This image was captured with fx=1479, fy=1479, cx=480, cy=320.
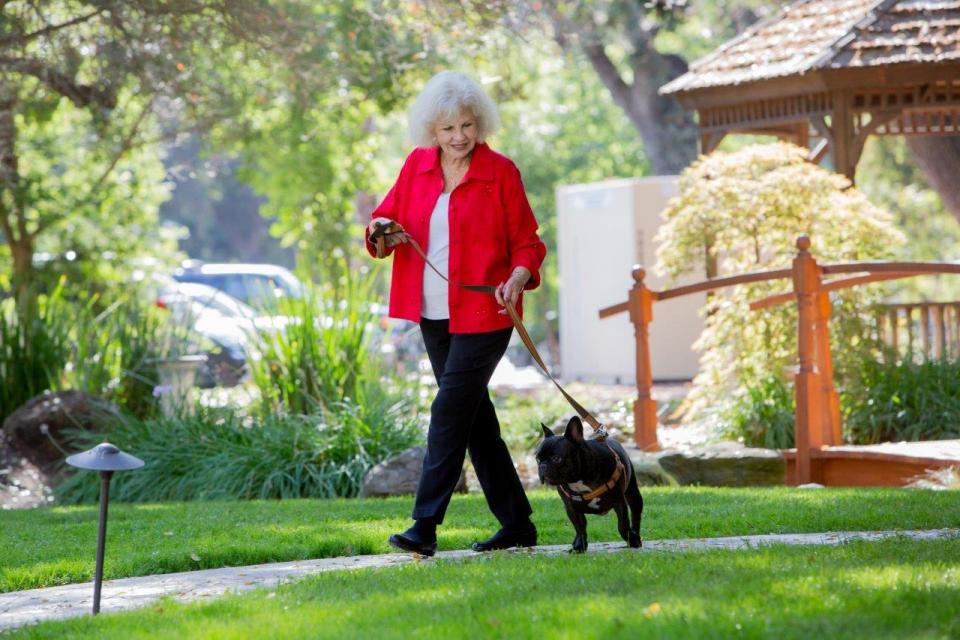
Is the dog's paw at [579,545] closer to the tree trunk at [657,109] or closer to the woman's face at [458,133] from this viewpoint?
the woman's face at [458,133]

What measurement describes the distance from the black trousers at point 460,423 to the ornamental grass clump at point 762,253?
536 cm

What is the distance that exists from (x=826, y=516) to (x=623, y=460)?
1518mm

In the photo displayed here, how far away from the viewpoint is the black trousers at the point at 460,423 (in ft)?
17.7

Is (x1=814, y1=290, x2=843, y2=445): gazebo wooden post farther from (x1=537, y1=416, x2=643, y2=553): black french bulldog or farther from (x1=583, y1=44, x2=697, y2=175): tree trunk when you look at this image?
(x1=583, y1=44, x2=697, y2=175): tree trunk

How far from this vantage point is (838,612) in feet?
13.0

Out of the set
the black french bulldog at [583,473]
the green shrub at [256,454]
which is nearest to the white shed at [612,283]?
the green shrub at [256,454]

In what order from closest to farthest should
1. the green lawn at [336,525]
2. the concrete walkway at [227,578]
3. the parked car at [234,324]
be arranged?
the concrete walkway at [227,578] < the green lawn at [336,525] < the parked car at [234,324]

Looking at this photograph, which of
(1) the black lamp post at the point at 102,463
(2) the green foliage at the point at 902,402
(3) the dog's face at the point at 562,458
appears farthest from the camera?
(2) the green foliage at the point at 902,402

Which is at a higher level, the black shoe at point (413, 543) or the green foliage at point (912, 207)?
the green foliage at point (912, 207)

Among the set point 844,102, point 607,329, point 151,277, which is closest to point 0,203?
point 151,277

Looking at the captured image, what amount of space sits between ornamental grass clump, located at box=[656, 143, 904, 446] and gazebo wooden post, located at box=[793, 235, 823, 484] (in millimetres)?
902

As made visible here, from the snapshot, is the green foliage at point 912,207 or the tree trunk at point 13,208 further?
the green foliage at point 912,207

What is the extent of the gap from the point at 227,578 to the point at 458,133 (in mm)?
1849

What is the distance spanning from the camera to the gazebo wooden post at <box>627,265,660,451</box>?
10625 millimetres
